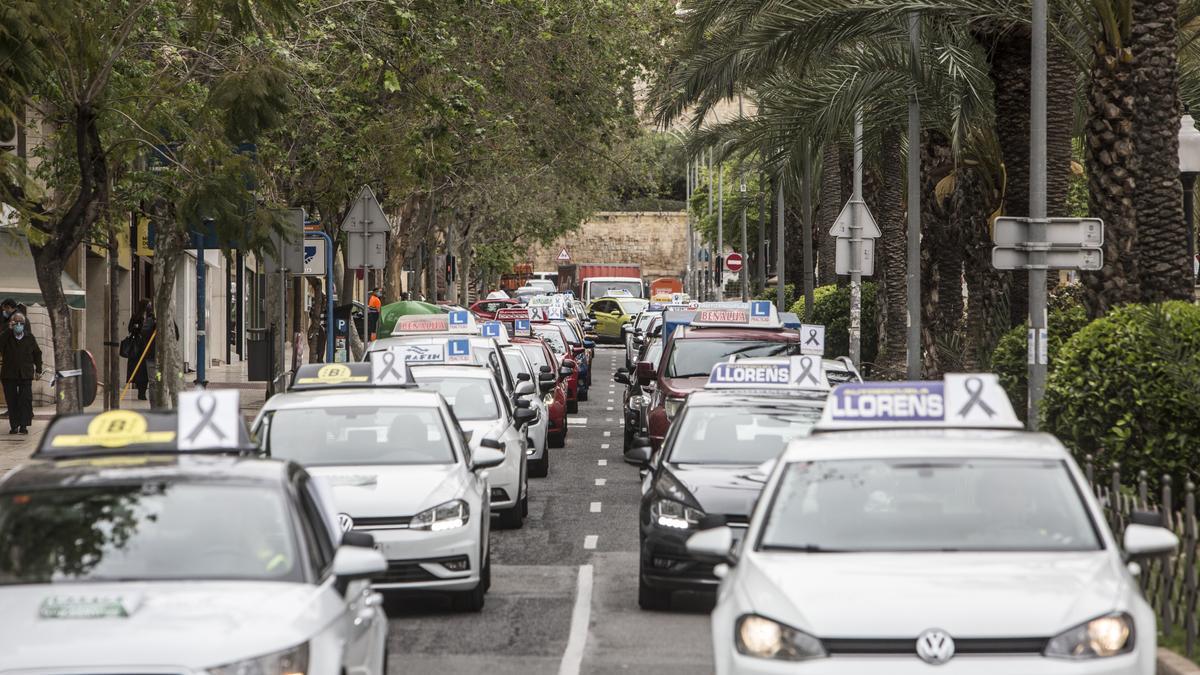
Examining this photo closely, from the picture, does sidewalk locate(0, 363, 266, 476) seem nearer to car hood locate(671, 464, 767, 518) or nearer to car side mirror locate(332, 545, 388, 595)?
car hood locate(671, 464, 767, 518)

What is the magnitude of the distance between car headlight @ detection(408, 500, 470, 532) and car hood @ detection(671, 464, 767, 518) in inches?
61.2

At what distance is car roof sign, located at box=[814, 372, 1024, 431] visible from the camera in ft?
29.6

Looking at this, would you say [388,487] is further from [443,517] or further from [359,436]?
[359,436]

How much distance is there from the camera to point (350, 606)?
741cm

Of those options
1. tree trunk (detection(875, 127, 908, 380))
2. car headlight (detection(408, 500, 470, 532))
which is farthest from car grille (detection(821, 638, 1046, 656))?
tree trunk (detection(875, 127, 908, 380))

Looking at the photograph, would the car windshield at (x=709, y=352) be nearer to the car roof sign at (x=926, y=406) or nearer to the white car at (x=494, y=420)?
the white car at (x=494, y=420)

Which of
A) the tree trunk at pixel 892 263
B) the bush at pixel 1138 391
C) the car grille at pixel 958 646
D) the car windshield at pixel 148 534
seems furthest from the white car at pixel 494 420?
the tree trunk at pixel 892 263

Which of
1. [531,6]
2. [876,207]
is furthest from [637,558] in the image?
[876,207]

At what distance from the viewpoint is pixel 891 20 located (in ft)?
66.6

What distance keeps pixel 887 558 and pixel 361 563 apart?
216 centimetres

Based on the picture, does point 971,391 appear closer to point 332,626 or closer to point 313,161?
point 332,626

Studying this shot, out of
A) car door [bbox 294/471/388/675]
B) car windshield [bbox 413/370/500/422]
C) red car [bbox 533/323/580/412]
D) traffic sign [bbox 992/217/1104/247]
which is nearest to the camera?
car door [bbox 294/471/388/675]

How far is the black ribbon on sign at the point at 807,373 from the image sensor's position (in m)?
15.7

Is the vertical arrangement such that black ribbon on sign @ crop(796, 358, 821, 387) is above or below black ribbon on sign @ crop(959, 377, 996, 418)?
below
